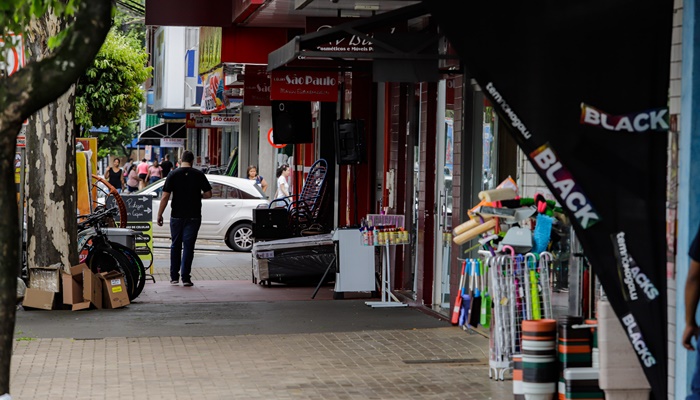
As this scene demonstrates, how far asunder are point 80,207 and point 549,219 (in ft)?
31.0

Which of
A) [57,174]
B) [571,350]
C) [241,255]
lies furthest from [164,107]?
[571,350]

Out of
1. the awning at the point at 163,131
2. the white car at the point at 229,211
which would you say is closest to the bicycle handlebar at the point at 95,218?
the white car at the point at 229,211

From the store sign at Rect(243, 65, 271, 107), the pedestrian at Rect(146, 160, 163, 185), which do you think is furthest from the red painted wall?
the pedestrian at Rect(146, 160, 163, 185)

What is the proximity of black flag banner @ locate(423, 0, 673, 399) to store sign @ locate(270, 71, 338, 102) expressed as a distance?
978 cm

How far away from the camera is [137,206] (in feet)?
62.0

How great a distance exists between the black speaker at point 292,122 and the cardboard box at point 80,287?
264 inches

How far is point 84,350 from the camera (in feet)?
36.9

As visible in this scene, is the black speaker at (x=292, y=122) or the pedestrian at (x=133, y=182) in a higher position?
the black speaker at (x=292, y=122)

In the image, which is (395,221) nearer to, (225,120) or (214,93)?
(214,93)

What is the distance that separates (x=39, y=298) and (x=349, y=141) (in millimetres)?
4671

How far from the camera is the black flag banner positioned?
6879mm

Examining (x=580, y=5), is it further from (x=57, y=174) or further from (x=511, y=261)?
(x=57, y=174)

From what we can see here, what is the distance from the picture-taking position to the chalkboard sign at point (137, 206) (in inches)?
742

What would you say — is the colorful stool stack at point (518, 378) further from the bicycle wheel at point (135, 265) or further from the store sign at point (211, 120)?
the store sign at point (211, 120)
